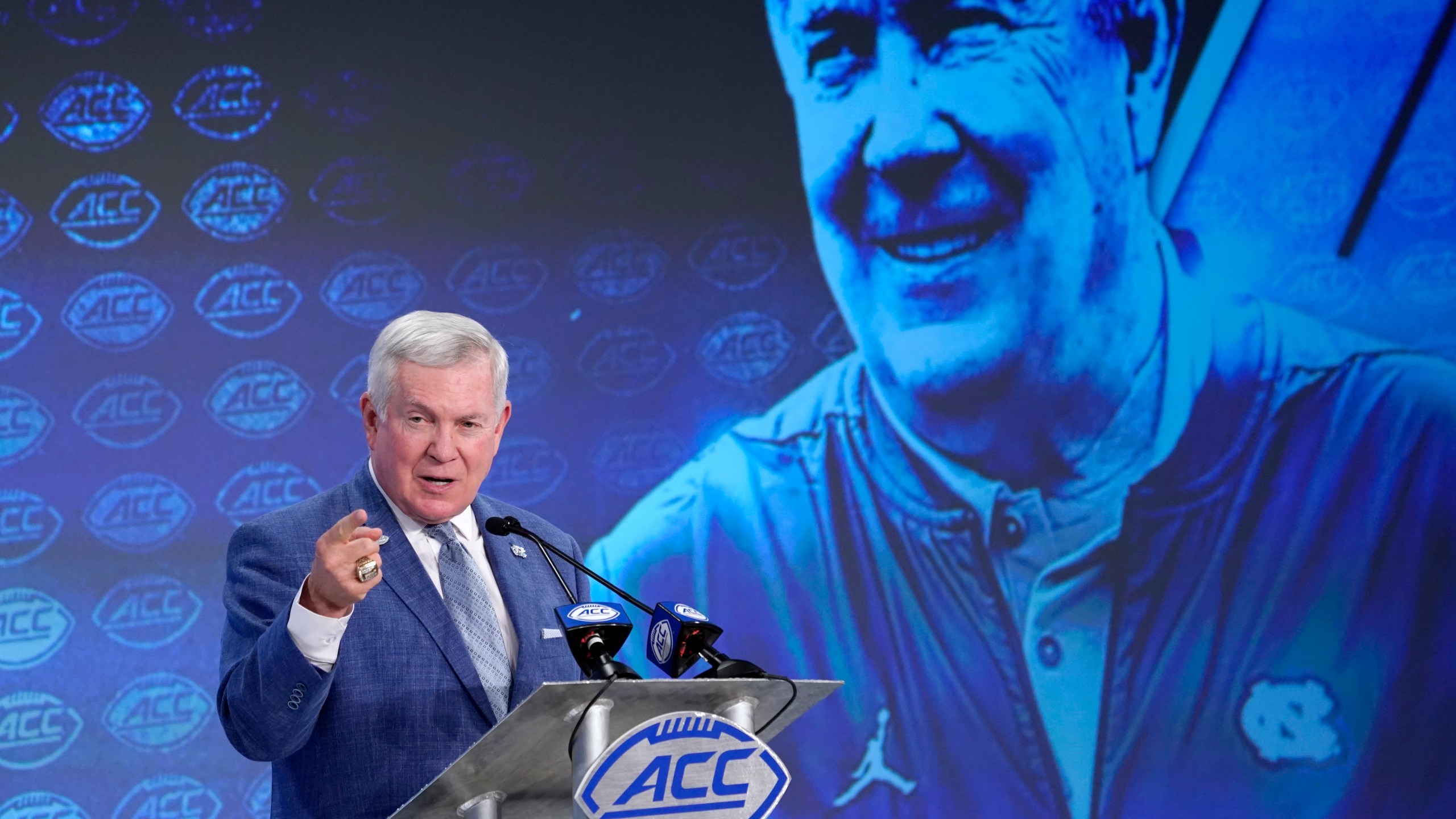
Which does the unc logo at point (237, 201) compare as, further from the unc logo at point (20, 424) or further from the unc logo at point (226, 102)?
the unc logo at point (20, 424)

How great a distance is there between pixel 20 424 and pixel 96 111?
107 cm

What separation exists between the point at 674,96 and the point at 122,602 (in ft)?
8.07

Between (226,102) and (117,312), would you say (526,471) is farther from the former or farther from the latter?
Answer: (226,102)

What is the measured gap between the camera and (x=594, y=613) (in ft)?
4.80

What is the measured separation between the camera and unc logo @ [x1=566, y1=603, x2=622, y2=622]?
4.73ft

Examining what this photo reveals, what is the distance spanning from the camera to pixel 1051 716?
3.78 metres

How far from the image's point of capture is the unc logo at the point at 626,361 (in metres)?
3.93

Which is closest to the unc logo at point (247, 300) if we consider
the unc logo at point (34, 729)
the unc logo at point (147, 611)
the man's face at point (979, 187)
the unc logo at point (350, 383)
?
the unc logo at point (350, 383)

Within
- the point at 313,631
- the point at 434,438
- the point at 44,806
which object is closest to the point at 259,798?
the point at 44,806

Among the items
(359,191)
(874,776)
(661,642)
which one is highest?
(359,191)

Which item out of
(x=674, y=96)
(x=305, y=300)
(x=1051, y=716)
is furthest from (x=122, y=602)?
(x=1051, y=716)

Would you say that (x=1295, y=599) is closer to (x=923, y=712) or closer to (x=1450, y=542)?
(x=1450, y=542)

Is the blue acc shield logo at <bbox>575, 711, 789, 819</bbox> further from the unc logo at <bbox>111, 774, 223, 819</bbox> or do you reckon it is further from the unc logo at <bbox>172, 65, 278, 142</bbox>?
the unc logo at <bbox>172, 65, 278, 142</bbox>

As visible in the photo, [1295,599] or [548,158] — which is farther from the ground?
[548,158]
